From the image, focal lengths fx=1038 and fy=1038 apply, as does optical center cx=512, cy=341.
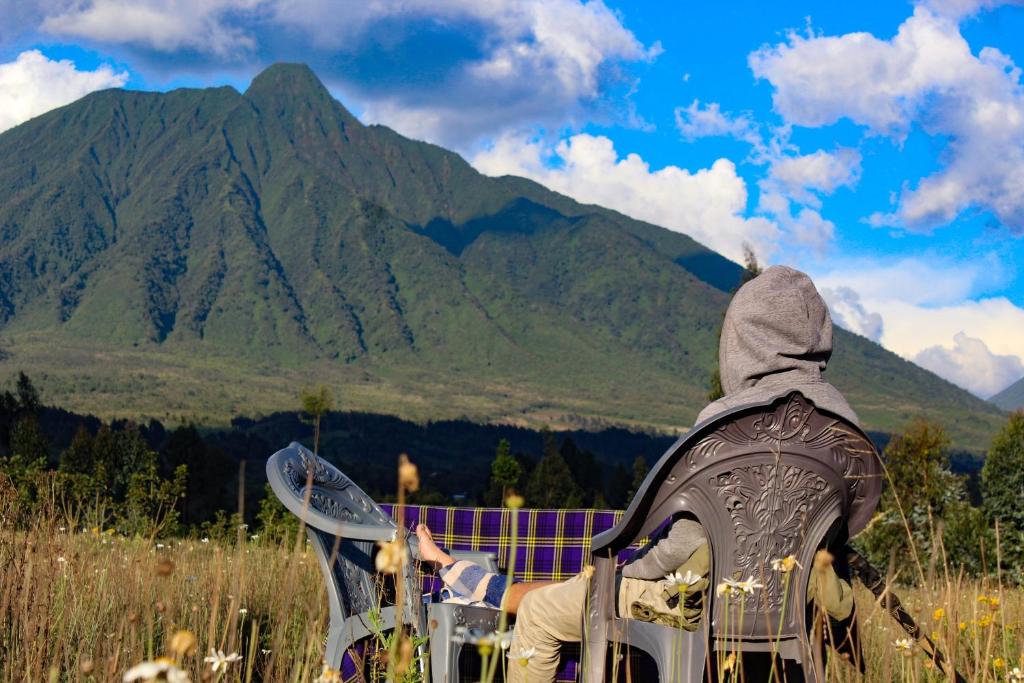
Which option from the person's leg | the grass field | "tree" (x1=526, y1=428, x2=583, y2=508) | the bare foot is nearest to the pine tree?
"tree" (x1=526, y1=428, x2=583, y2=508)

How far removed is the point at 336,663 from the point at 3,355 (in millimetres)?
156263

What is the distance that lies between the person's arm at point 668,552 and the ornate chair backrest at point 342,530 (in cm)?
61

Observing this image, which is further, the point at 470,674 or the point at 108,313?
the point at 108,313

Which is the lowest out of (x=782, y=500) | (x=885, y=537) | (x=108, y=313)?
(x=885, y=537)

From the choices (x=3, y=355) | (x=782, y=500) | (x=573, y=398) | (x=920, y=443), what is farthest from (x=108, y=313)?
(x=782, y=500)

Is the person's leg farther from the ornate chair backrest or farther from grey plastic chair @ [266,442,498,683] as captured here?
the ornate chair backrest

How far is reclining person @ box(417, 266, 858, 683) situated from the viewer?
267 centimetres

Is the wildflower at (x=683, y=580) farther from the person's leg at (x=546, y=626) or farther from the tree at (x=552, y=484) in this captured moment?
the tree at (x=552, y=484)

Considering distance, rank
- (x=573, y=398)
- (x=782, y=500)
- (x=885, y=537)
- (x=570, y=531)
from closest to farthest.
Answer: (x=782, y=500)
(x=570, y=531)
(x=885, y=537)
(x=573, y=398)

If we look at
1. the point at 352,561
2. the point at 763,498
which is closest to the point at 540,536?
the point at 352,561

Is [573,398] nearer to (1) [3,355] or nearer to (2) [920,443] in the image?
(1) [3,355]

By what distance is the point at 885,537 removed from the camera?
54.9 ft

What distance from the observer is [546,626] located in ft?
9.34

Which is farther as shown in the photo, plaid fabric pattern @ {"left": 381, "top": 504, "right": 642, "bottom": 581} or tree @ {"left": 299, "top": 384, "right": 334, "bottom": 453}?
plaid fabric pattern @ {"left": 381, "top": 504, "right": 642, "bottom": 581}
